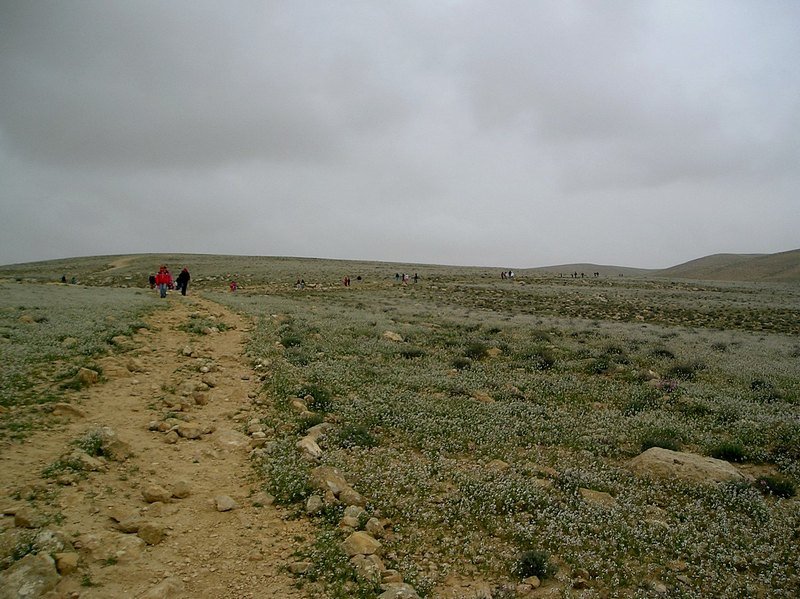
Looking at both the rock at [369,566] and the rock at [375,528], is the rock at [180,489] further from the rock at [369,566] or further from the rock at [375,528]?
the rock at [369,566]

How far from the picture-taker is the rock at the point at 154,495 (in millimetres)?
6492

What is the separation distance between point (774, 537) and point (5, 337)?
18.1 metres

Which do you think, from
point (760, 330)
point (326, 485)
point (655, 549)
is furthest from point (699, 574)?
point (760, 330)

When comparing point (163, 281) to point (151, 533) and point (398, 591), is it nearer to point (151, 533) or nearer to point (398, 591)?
point (151, 533)

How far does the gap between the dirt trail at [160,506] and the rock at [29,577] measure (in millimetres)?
172

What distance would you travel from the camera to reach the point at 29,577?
179 inches

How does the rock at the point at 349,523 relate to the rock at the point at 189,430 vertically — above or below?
below

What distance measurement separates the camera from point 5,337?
41.7ft

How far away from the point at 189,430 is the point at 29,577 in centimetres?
435

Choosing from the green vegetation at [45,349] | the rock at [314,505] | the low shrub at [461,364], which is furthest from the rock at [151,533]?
the low shrub at [461,364]

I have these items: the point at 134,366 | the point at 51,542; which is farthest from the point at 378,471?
the point at 134,366

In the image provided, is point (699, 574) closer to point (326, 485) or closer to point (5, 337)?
point (326, 485)

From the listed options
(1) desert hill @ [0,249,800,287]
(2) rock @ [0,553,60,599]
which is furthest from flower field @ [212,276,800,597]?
(1) desert hill @ [0,249,800,287]

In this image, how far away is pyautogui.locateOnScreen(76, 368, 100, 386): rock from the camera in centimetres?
1037
